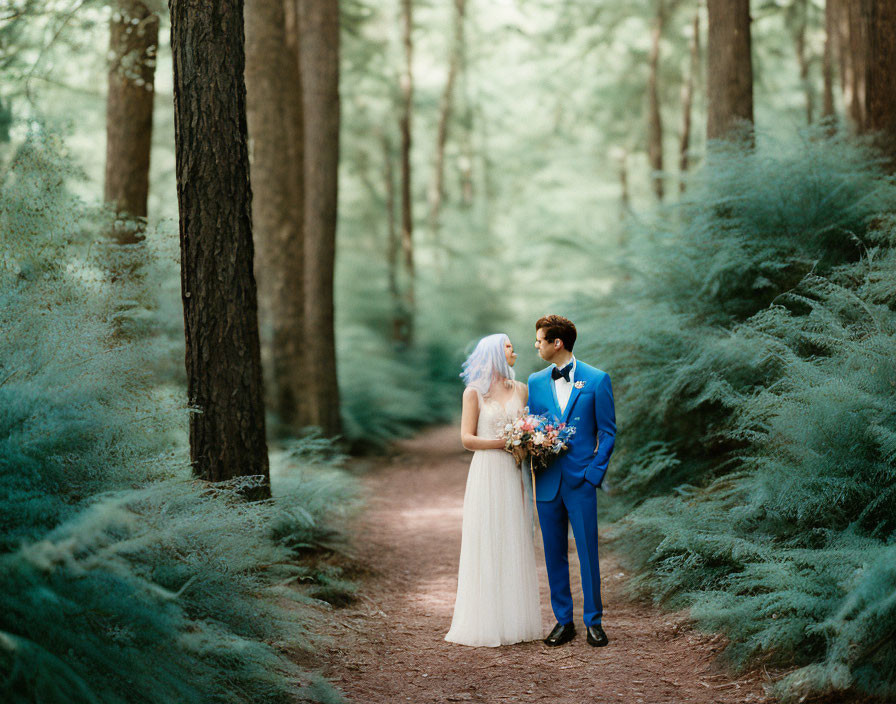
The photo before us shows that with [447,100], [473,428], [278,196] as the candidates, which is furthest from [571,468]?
[447,100]

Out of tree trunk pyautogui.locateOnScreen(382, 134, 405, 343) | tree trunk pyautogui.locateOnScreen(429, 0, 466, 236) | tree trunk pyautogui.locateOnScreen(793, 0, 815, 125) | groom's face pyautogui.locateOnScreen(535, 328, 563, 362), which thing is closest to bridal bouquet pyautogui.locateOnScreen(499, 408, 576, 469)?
groom's face pyautogui.locateOnScreen(535, 328, 563, 362)

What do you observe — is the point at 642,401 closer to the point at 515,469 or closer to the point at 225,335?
the point at 515,469

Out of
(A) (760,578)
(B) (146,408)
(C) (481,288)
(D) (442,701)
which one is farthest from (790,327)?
(C) (481,288)

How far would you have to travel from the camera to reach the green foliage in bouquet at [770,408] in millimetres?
4520

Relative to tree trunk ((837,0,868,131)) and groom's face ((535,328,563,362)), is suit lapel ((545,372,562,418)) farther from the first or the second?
tree trunk ((837,0,868,131))

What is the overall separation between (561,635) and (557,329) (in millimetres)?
2149

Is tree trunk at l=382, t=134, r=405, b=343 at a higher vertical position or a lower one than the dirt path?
higher

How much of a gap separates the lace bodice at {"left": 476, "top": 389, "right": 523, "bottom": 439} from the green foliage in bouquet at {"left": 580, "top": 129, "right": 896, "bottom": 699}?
4.76 feet

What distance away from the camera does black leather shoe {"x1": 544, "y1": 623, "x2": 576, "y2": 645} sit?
568 cm

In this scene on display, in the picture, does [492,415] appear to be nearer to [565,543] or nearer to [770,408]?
[565,543]

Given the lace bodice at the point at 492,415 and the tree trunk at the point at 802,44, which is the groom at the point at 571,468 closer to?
the lace bodice at the point at 492,415

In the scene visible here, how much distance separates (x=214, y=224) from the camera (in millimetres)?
5895

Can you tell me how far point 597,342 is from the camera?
30.3ft

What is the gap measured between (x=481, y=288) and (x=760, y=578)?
65.2 ft
